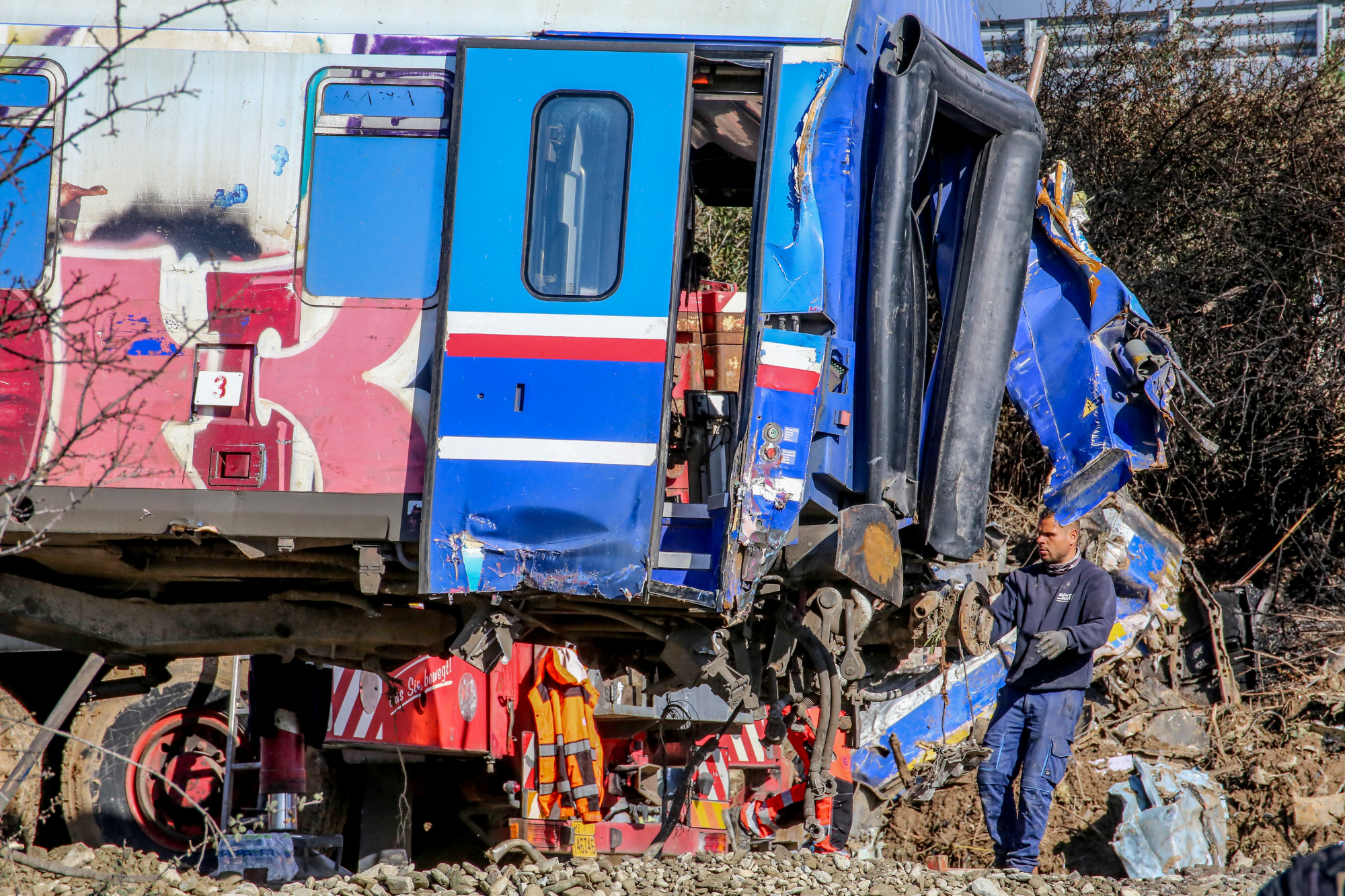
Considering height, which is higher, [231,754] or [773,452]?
[773,452]

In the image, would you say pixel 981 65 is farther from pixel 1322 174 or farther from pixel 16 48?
pixel 1322 174

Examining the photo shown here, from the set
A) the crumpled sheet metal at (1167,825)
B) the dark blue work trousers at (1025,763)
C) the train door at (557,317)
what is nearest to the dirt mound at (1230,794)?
the crumpled sheet metal at (1167,825)

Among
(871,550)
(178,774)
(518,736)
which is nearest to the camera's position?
(871,550)

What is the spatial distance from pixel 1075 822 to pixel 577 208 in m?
5.22

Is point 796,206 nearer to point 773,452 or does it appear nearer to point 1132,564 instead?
point 773,452

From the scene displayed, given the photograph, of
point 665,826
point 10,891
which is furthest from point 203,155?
point 665,826

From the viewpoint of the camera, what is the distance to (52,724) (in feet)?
18.8

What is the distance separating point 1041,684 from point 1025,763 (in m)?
0.36

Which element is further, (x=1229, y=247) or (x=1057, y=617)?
(x=1229, y=247)

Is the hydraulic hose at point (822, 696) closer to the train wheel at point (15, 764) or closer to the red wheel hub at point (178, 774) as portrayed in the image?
the red wheel hub at point (178, 774)

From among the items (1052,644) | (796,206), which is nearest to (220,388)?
(796,206)

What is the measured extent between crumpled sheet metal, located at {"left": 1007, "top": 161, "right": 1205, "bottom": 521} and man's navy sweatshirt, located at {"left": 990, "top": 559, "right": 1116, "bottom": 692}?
0.42m

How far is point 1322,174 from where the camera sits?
1059cm

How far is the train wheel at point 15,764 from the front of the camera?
7.18 metres
